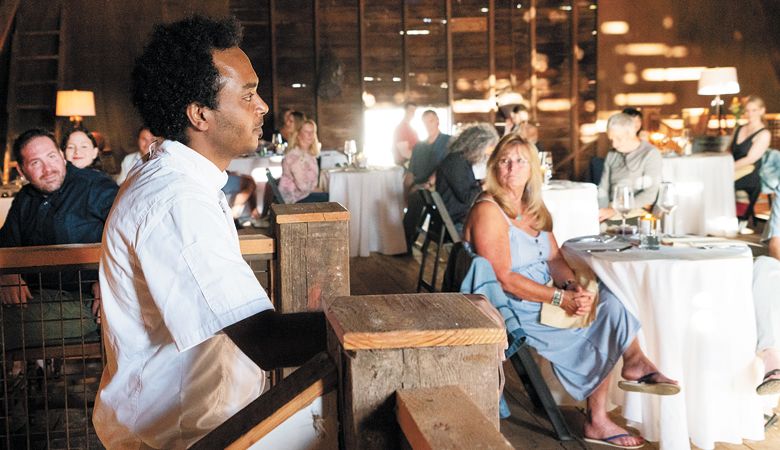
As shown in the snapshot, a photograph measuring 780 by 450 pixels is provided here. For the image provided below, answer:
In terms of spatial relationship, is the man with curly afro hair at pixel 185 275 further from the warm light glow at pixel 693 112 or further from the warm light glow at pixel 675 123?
the warm light glow at pixel 693 112

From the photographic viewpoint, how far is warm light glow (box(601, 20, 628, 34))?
12.6m

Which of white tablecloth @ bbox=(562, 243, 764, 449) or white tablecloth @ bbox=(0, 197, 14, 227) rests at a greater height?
white tablecloth @ bbox=(0, 197, 14, 227)

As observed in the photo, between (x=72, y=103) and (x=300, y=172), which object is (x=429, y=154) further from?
(x=72, y=103)

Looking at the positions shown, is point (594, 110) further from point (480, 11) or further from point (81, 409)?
point (81, 409)

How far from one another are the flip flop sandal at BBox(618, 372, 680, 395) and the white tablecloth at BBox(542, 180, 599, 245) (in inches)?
120

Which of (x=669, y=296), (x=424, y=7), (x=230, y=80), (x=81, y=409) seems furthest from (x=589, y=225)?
(x=424, y=7)

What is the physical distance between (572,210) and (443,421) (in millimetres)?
5714

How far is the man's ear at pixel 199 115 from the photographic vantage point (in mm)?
1602

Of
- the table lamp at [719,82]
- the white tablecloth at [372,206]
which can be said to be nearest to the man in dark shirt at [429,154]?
the white tablecloth at [372,206]

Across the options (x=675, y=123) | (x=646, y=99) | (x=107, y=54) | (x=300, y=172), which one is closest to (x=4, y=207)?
(x=300, y=172)

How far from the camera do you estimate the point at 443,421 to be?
3.38 ft

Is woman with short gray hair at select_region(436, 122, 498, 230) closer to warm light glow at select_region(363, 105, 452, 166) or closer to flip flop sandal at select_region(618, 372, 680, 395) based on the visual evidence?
flip flop sandal at select_region(618, 372, 680, 395)

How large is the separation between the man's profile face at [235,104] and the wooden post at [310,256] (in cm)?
96

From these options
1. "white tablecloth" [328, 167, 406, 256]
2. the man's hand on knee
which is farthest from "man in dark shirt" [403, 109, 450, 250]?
the man's hand on knee
